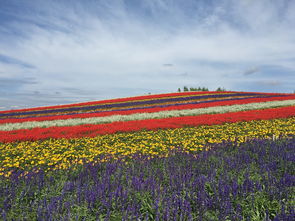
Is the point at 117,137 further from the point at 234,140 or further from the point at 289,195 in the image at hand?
the point at 289,195

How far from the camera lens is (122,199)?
3.11 meters

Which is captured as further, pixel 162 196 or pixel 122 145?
pixel 122 145

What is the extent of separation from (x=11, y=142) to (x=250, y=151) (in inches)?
385

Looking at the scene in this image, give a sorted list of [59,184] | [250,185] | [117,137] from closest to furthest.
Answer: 1. [250,185]
2. [59,184]
3. [117,137]

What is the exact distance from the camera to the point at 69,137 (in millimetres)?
9484

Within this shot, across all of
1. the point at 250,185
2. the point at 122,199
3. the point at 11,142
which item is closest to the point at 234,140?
the point at 250,185

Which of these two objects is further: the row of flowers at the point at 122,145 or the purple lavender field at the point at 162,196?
the row of flowers at the point at 122,145

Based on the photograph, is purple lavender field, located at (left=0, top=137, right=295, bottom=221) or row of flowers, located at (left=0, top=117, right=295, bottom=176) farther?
row of flowers, located at (left=0, top=117, right=295, bottom=176)

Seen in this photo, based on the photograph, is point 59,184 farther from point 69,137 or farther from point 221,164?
point 69,137

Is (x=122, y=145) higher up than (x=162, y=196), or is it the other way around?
(x=162, y=196)

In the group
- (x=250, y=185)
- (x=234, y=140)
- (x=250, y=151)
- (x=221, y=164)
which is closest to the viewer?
(x=250, y=185)

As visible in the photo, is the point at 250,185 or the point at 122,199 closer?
the point at 122,199

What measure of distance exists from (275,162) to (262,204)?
1998 millimetres

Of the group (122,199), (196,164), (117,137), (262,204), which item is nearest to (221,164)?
(196,164)
